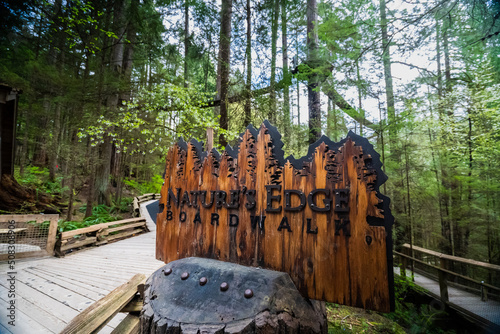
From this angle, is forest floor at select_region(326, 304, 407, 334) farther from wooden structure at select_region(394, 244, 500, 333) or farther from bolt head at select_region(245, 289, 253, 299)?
bolt head at select_region(245, 289, 253, 299)

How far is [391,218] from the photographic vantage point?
1309 millimetres

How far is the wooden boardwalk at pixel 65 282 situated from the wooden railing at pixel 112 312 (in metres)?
0.67

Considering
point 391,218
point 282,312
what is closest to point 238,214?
point 282,312

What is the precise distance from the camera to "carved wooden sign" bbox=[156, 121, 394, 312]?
133cm

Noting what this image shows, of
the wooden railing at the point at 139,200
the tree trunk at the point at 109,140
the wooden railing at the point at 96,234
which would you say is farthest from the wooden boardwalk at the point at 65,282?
the tree trunk at the point at 109,140

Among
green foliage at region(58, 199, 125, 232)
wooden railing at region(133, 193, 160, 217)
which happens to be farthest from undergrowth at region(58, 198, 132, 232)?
wooden railing at region(133, 193, 160, 217)

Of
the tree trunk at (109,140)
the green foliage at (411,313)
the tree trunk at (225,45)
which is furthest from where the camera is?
the tree trunk at (109,140)

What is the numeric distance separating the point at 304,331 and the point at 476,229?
6.92 meters

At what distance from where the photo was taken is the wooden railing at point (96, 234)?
495cm

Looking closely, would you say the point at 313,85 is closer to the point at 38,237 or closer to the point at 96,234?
the point at 96,234

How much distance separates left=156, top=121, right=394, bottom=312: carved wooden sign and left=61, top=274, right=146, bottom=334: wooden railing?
1.62ft

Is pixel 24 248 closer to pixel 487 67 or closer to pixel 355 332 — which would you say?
pixel 355 332

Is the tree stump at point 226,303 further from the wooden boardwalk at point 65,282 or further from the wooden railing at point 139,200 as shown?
the wooden railing at point 139,200

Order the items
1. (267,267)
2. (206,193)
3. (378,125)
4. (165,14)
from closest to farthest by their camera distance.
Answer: (267,267) → (206,193) → (378,125) → (165,14)
